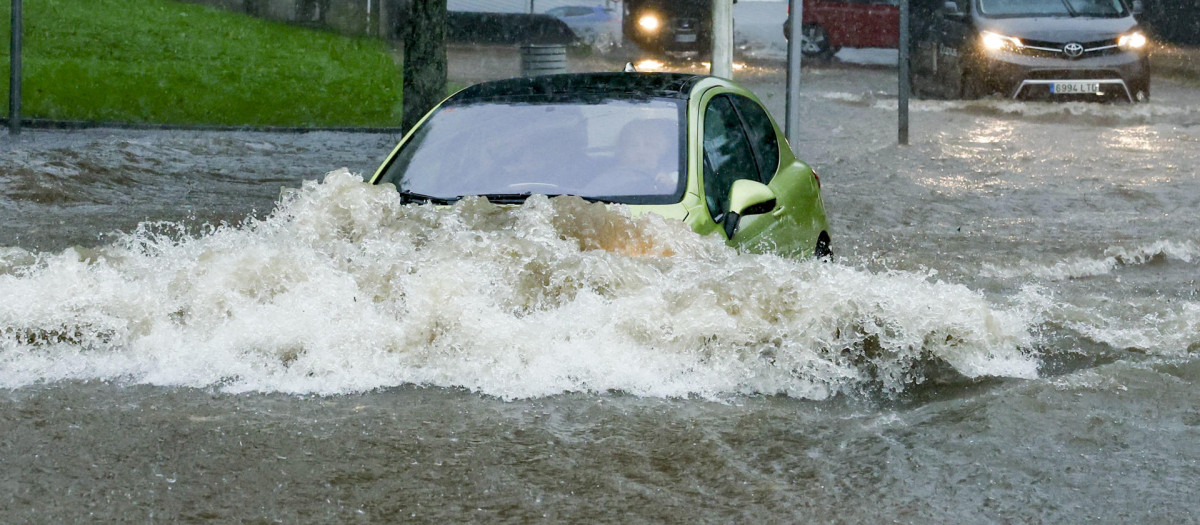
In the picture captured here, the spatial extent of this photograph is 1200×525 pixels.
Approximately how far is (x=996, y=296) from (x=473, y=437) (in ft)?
15.0

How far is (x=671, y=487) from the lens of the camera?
480 centimetres

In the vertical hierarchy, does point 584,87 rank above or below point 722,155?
above

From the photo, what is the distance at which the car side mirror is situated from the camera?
22.5ft

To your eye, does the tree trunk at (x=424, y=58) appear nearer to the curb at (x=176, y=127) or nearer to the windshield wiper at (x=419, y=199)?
the curb at (x=176, y=127)

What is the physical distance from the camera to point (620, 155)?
721 centimetres

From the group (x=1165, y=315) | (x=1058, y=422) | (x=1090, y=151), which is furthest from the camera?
(x=1090, y=151)

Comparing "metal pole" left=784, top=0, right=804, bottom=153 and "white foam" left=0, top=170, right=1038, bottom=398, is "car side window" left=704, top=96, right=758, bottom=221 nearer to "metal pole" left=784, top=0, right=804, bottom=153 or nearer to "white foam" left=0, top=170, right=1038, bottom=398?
"white foam" left=0, top=170, right=1038, bottom=398

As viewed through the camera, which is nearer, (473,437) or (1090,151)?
(473,437)

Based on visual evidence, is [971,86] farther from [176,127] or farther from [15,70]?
[15,70]

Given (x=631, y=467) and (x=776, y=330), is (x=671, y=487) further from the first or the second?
(x=776, y=330)

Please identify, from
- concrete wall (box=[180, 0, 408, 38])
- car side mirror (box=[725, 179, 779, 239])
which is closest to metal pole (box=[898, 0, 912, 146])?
car side mirror (box=[725, 179, 779, 239])

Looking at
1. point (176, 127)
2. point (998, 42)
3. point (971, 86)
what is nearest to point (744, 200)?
point (176, 127)

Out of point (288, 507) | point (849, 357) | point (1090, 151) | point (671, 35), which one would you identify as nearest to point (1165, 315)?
point (849, 357)

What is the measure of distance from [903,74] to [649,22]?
13.3m
